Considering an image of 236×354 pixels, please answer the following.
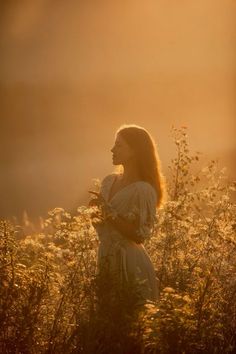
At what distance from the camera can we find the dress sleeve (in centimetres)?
690

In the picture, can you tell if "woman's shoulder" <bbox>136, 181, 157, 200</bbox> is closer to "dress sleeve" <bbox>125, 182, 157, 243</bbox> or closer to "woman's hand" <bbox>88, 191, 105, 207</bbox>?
"dress sleeve" <bbox>125, 182, 157, 243</bbox>

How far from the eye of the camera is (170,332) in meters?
5.69

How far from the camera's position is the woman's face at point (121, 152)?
7137mm

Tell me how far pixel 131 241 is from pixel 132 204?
0.28 meters

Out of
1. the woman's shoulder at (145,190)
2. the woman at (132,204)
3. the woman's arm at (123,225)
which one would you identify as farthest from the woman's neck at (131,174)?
the woman's arm at (123,225)

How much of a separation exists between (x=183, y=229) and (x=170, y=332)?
291 centimetres

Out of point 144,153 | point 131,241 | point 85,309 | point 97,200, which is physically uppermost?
point 144,153

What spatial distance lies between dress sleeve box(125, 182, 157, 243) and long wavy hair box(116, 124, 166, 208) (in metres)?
0.15

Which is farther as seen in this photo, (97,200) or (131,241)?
(131,241)

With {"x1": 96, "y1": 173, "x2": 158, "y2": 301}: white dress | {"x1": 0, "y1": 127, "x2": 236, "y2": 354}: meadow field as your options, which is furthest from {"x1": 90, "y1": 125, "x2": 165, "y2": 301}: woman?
{"x1": 0, "y1": 127, "x2": 236, "y2": 354}: meadow field

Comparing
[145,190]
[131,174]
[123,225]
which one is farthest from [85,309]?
[131,174]

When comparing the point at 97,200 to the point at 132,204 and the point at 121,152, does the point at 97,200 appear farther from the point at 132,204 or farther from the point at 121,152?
the point at 121,152

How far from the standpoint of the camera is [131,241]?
7012 millimetres

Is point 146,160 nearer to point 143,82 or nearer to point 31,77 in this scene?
point 143,82
